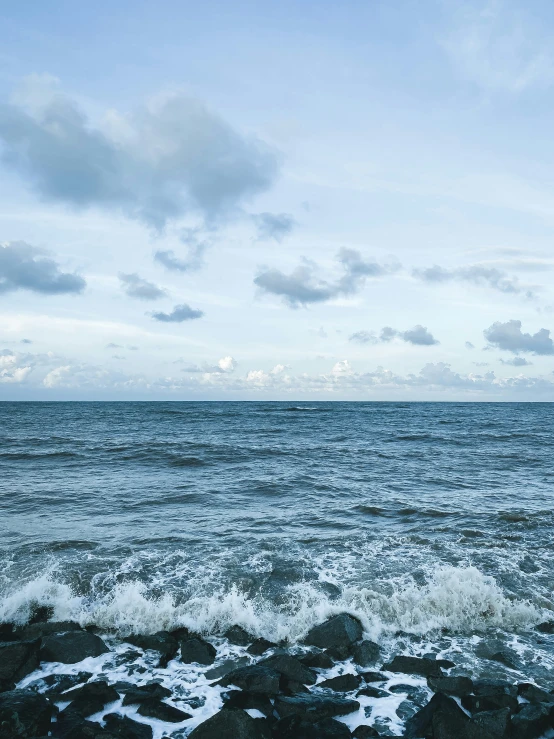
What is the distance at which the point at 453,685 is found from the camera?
711 cm

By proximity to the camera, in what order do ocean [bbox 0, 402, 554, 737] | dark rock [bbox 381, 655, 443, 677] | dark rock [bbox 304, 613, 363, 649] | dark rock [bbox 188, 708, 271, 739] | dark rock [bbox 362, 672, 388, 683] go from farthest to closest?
ocean [bbox 0, 402, 554, 737] → dark rock [bbox 304, 613, 363, 649] → dark rock [bbox 381, 655, 443, 677] → dark rock [bbox 362, 672, 388, 683] → dark rock [bbox 188, 708, 271, 739]

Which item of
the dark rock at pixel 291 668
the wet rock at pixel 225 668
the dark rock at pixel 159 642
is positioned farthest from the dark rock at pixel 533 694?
the dark rock at pixel 159 642

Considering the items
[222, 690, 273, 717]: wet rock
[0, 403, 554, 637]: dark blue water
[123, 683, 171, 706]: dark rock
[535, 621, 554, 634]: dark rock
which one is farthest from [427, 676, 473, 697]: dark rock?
[123, 683, 171, 706]: dark rock

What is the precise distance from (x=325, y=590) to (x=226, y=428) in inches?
1563

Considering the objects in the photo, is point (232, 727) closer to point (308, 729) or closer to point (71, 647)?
point (308, 729)

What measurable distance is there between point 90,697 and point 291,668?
303 cm

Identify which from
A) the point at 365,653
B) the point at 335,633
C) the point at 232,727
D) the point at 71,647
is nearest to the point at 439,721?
the point at 365,653

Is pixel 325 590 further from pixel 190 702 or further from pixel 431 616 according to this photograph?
pixel 190 702

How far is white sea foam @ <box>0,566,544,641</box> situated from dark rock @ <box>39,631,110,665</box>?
84cm


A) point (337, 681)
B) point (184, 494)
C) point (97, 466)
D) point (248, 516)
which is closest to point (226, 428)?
point (97, 466)

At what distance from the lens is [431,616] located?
9508mm

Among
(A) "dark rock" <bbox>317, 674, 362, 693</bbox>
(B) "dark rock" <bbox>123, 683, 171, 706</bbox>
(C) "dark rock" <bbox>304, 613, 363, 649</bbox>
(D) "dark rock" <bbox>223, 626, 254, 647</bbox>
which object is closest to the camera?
(B) "dark rock" <bbox>123, 683, 171, 706</bbox>

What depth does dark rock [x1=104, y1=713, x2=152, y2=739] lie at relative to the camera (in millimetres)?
6105

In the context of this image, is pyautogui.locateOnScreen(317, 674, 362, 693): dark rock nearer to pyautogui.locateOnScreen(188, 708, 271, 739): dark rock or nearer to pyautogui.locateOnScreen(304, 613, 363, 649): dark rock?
pyautogui.locateOnScreen(304, 613, 363, 649): dark rock
